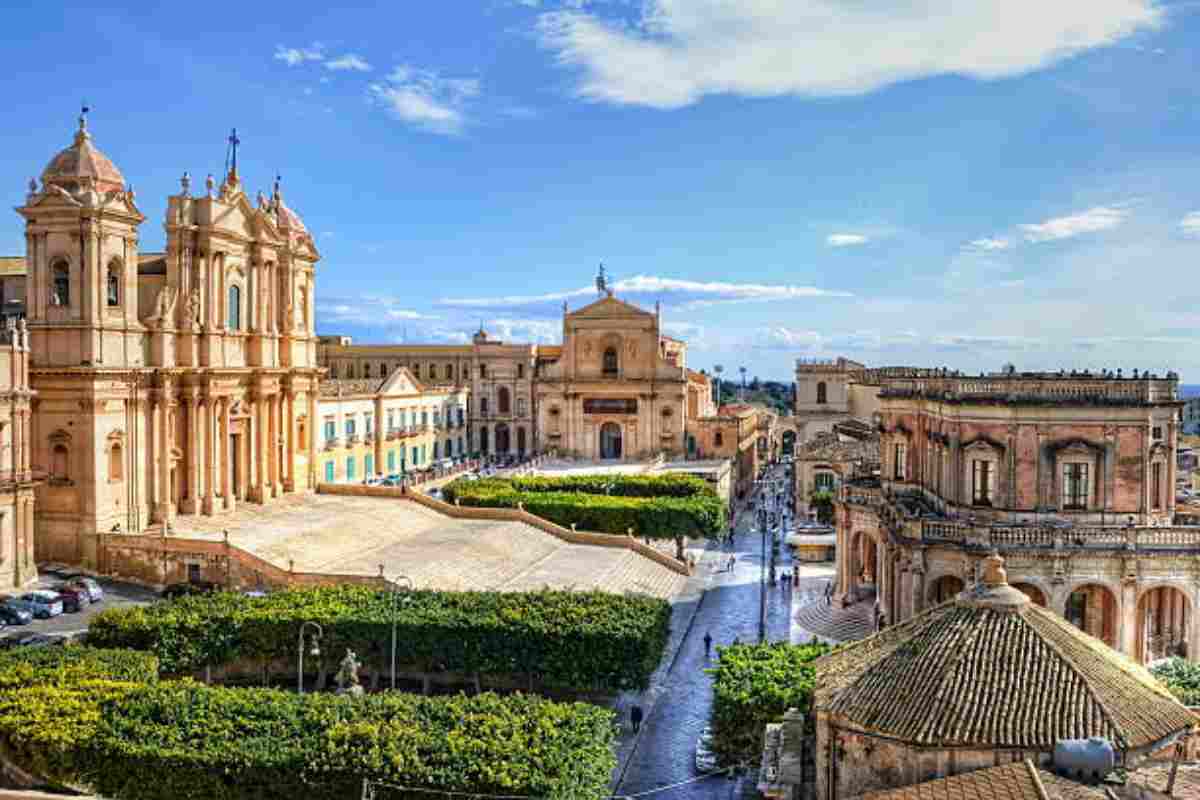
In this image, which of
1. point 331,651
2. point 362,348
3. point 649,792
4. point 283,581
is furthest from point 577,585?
point 362,348

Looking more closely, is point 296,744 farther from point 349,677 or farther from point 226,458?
Result: point 226,458

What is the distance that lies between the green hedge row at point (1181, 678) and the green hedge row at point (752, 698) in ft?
28.5

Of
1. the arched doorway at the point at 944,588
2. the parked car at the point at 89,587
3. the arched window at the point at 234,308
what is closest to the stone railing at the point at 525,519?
the arched window at the point at 234,308

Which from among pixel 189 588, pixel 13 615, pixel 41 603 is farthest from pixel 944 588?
pixel 13 615

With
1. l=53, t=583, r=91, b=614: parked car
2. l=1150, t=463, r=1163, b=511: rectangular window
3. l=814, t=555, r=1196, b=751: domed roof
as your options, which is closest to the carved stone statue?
l=814, t=555, r=1196, b=751: domed roof

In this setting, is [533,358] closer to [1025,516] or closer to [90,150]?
[90,150]

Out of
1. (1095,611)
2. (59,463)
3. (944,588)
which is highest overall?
(59,463)

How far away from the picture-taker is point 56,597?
3956cm

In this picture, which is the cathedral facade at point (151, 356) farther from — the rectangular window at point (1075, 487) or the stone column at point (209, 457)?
the rectangular window at point (1075, 487)

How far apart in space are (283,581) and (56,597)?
27.0ft

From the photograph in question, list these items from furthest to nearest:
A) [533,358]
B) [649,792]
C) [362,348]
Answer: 1. [362,348]
2. [533,358]
3. [649,792]

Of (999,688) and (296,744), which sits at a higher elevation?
(999,688)

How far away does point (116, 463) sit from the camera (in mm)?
46969

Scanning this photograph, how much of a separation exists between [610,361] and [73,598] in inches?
2225
